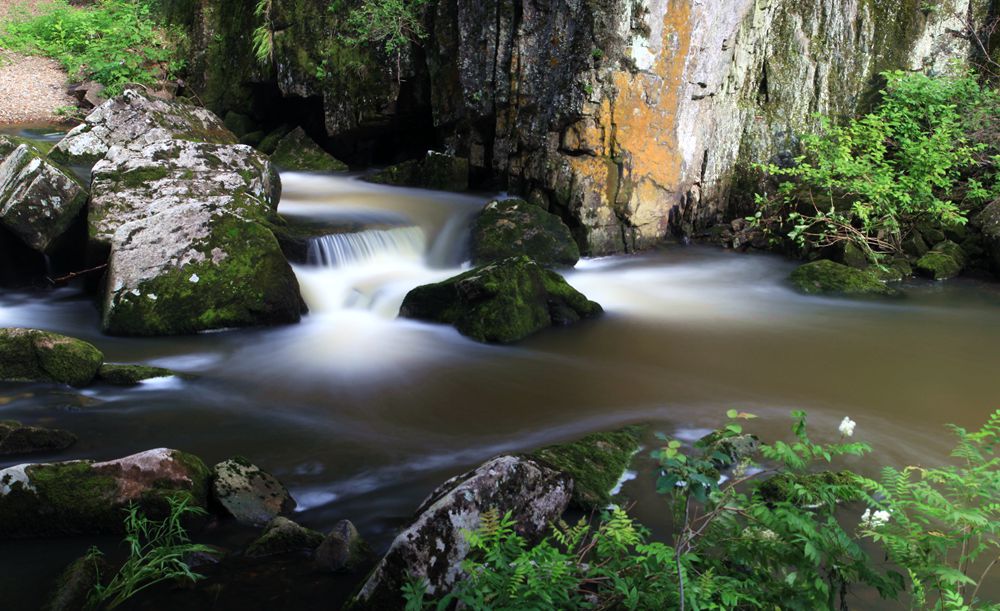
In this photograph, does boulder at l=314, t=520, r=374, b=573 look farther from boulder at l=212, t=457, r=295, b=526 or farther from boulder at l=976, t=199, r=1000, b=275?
boulder at l=976, t=199, r=1000, b=275

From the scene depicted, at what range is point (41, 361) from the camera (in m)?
5.63

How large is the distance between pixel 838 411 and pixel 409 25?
9.45m

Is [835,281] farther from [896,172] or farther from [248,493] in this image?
[248,493]

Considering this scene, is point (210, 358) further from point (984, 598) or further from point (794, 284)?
point (794, 284)

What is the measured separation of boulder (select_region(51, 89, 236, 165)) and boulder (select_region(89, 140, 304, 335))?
1555 mm

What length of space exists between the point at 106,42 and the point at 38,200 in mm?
11626

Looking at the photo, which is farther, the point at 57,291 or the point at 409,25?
the point at 409,25

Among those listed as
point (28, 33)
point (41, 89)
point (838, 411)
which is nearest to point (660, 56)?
point (838, 411)

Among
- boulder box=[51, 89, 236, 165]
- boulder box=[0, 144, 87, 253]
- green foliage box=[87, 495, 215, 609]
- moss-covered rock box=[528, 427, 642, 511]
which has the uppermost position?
boulder box=[51, 89, 236, 165]

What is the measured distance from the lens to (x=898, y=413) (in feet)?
18.6

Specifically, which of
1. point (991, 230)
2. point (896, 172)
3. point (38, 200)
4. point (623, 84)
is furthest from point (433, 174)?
point (991, 230)

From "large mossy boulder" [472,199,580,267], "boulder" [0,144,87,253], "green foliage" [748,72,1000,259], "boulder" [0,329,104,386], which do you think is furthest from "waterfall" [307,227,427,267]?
"green foliage" [748,72,1000,259]

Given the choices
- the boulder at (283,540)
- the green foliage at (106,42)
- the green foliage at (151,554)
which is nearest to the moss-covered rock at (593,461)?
the boulder at (283,540)

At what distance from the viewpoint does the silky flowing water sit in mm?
4727
